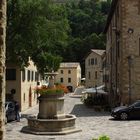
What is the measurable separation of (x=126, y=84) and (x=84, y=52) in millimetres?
85228

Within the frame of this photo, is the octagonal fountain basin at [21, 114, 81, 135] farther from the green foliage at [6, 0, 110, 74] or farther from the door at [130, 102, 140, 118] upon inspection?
the green foliage at [6, 0, 110, 74]

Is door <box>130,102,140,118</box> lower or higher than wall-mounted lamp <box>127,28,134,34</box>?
lower

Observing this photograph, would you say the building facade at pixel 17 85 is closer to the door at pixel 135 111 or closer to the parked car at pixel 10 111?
the parked car at pixel 10 111

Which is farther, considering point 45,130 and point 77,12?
point 77,12

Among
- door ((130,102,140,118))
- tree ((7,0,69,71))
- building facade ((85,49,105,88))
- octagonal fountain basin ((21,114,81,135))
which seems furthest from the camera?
building facade ((85,49,105,88))

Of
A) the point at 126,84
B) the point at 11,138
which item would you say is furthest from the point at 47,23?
the point at 11,138

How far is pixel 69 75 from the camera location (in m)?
114

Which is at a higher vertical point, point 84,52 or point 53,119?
point 84,52

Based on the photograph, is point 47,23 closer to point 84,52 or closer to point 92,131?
point 92,131

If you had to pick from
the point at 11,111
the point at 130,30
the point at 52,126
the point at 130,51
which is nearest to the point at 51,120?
the point at 52,126

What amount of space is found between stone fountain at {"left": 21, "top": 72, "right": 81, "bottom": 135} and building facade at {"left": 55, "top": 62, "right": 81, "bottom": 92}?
286 ft

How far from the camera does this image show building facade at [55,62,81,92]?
11106 cm

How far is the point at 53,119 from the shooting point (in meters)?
22.4

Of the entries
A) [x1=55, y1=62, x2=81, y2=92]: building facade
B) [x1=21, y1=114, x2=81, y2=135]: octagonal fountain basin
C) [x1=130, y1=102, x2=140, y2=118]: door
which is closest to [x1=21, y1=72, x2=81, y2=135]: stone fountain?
[x1=21, y1=114, x2=81, y2=135]: octagonal fountain basin
